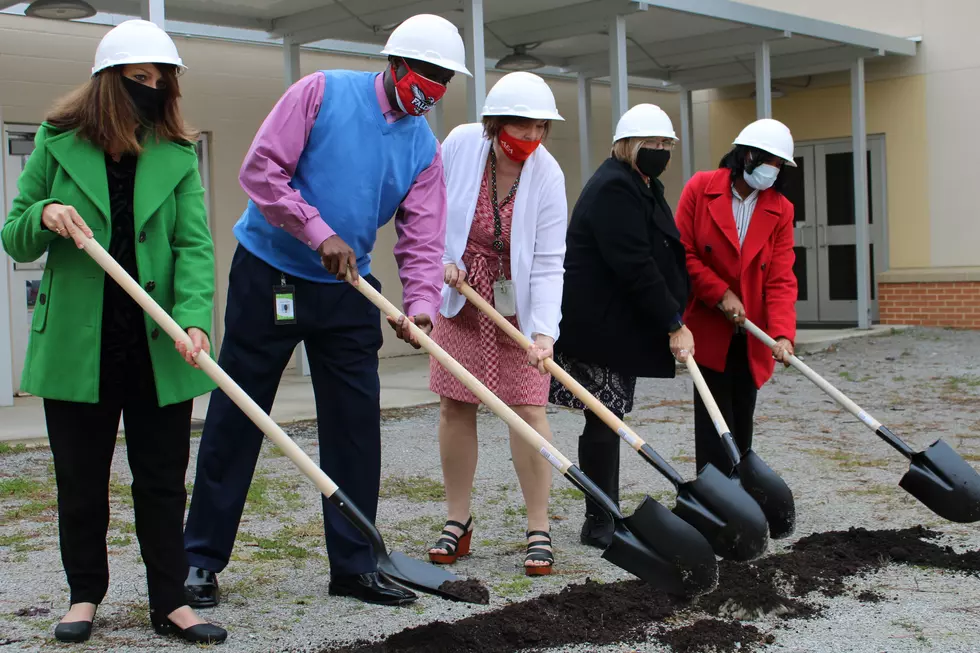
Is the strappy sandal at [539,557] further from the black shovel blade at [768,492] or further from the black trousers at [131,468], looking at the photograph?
the black trousers at [131,468]

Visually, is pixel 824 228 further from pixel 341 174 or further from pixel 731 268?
pixel 341 174

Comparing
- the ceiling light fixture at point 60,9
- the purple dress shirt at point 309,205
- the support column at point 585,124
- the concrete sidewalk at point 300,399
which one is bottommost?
the concrete sidewalk at point 300,399

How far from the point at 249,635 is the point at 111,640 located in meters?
0.39

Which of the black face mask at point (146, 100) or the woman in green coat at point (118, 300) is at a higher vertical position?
the black face mask at point (146, 100)

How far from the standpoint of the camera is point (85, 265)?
327 centimetres

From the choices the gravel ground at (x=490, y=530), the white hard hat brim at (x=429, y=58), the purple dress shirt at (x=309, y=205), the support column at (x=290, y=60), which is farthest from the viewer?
the support column at (x=290, y=60)

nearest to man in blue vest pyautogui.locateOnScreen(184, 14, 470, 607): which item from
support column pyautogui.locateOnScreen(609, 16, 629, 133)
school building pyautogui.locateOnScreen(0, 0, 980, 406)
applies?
school building pyautogui.locateOnScreen(0, 0, 980, 406)

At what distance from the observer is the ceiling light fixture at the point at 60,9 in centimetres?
830

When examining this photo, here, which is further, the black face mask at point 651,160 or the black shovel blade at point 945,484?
the black face mask at point 651,160

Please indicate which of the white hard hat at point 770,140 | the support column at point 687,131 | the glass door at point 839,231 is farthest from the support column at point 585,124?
the white hard hat at point 770,140

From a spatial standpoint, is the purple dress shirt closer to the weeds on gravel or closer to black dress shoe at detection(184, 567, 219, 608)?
black dress shoe at detection(184, 567, 219, 608)

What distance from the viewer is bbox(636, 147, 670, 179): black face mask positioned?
462 cm

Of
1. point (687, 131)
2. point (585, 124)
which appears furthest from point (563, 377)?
point (687, 131)

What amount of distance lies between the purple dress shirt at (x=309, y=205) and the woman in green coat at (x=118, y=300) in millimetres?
242
